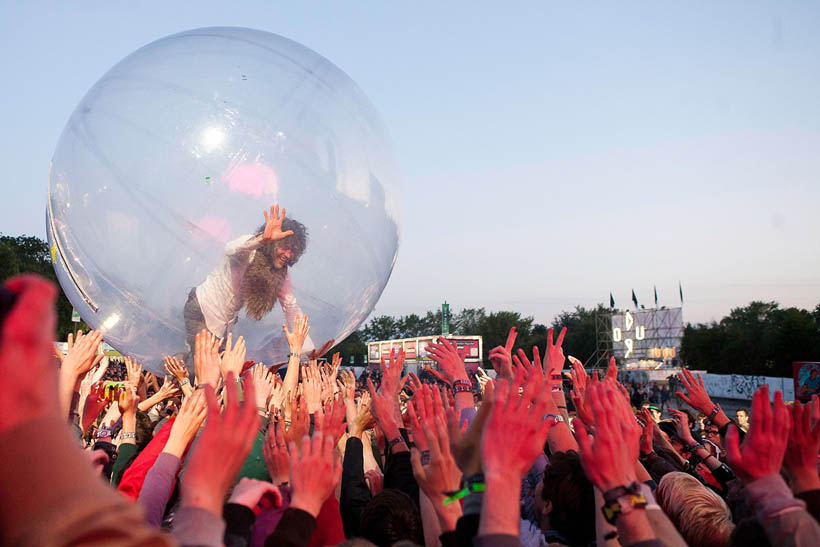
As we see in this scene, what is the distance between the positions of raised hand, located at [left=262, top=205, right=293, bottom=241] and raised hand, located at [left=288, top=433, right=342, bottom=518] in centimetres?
185

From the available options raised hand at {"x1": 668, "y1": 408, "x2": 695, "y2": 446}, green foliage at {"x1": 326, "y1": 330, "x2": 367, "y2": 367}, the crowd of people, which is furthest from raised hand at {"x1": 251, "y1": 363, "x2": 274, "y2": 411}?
green foliage at {"x1": 326, "y1": 330, "x2": 367, "y2": 367}

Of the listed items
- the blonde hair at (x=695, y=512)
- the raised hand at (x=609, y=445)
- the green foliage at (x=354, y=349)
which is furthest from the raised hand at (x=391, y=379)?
the green foliage at (x=354, y=349)

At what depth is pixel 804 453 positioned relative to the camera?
2148 mm

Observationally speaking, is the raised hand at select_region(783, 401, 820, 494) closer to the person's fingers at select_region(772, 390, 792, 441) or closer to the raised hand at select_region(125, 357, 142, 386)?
the person's fingers at select_region(772, 390, 792, 441)

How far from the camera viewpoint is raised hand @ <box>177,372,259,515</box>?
1354 millimetres

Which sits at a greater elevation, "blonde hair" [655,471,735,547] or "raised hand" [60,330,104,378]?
"raised hand" [60,330,104,378]

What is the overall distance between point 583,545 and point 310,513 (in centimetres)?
131

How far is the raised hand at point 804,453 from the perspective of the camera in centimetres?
214

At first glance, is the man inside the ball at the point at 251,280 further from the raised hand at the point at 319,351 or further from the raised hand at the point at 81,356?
the raised hand at the point at 81,356

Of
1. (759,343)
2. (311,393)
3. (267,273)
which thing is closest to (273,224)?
(267,273)

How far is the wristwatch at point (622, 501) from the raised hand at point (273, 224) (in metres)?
2.45

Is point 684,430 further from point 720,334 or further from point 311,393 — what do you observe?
point 720,334

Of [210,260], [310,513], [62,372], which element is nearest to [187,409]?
[310,513]

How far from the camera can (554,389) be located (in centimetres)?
413
